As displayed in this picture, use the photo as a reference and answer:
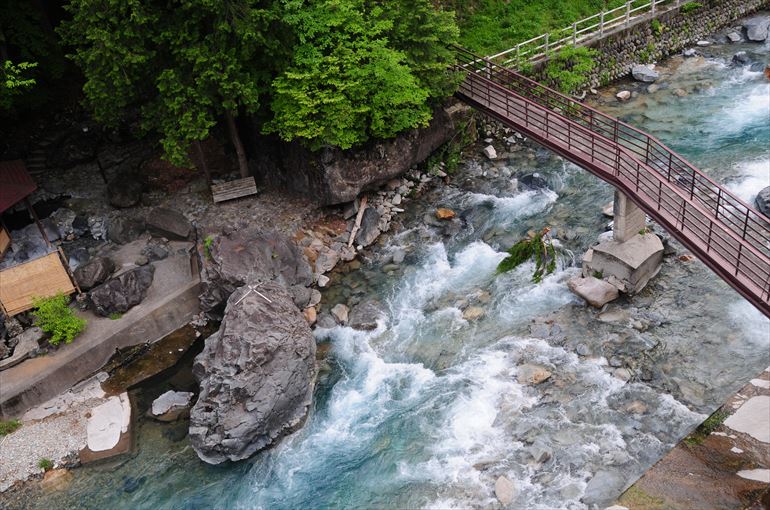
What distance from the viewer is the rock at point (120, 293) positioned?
1970cm

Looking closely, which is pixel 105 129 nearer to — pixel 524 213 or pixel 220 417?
pixel 220 417

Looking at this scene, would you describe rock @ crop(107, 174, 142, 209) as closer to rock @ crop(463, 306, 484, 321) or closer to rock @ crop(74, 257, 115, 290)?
rock @ crop(74, 257, 115, 290)

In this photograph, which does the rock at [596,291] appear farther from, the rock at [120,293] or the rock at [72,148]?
the rock at [72,148]

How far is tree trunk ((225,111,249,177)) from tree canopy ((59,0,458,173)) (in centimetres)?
86

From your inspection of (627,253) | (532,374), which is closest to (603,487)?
(532,374)

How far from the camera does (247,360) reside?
16.6 m

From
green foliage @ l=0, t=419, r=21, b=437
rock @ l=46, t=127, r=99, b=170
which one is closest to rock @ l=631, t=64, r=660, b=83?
rock @ l=46, t=127, r=99, b=170

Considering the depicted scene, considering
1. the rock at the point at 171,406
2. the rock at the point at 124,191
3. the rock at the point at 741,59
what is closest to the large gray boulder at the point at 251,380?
the rock at the point at 171,406

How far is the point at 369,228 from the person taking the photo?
22.3 meters

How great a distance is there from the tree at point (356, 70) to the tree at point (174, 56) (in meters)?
1.11

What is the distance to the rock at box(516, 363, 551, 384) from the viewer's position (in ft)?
54.0

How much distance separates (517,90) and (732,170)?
8.09 m

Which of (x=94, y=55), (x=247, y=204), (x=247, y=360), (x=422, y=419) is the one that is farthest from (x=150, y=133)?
(x=422, y=419)

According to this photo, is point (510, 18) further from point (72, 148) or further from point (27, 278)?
point (27, 278)
